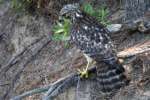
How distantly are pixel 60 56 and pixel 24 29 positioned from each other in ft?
4.91

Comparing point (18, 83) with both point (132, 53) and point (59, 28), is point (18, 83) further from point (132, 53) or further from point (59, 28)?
point (132, 53)

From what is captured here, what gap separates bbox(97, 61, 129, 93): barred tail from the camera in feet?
19.8

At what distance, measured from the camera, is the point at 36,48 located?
28.5ft

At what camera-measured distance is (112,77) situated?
237 inches

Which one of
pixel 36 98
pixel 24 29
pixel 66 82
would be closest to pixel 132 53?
pixel 66 82

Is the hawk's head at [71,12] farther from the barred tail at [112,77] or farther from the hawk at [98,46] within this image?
the barred tail at [112,77]

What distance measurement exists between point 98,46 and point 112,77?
444mm

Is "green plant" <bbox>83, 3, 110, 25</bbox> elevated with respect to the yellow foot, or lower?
elevated

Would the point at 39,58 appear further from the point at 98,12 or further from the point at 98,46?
the point at 98,46

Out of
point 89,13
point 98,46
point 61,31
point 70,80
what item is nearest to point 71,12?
point 98,46

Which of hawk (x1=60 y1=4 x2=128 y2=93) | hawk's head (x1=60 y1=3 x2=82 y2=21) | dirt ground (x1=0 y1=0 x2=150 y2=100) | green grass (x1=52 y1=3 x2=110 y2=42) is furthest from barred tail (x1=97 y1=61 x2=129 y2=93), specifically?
green grass (x1=52 y1=3 x2=110 y2=42)

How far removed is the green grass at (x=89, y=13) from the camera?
7704 millimetres

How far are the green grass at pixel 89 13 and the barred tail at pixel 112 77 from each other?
62.7 inches

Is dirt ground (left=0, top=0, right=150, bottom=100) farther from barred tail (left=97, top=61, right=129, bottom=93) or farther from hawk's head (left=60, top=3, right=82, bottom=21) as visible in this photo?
hawk's head (left=60, top=3, right=82, bottom=21)
